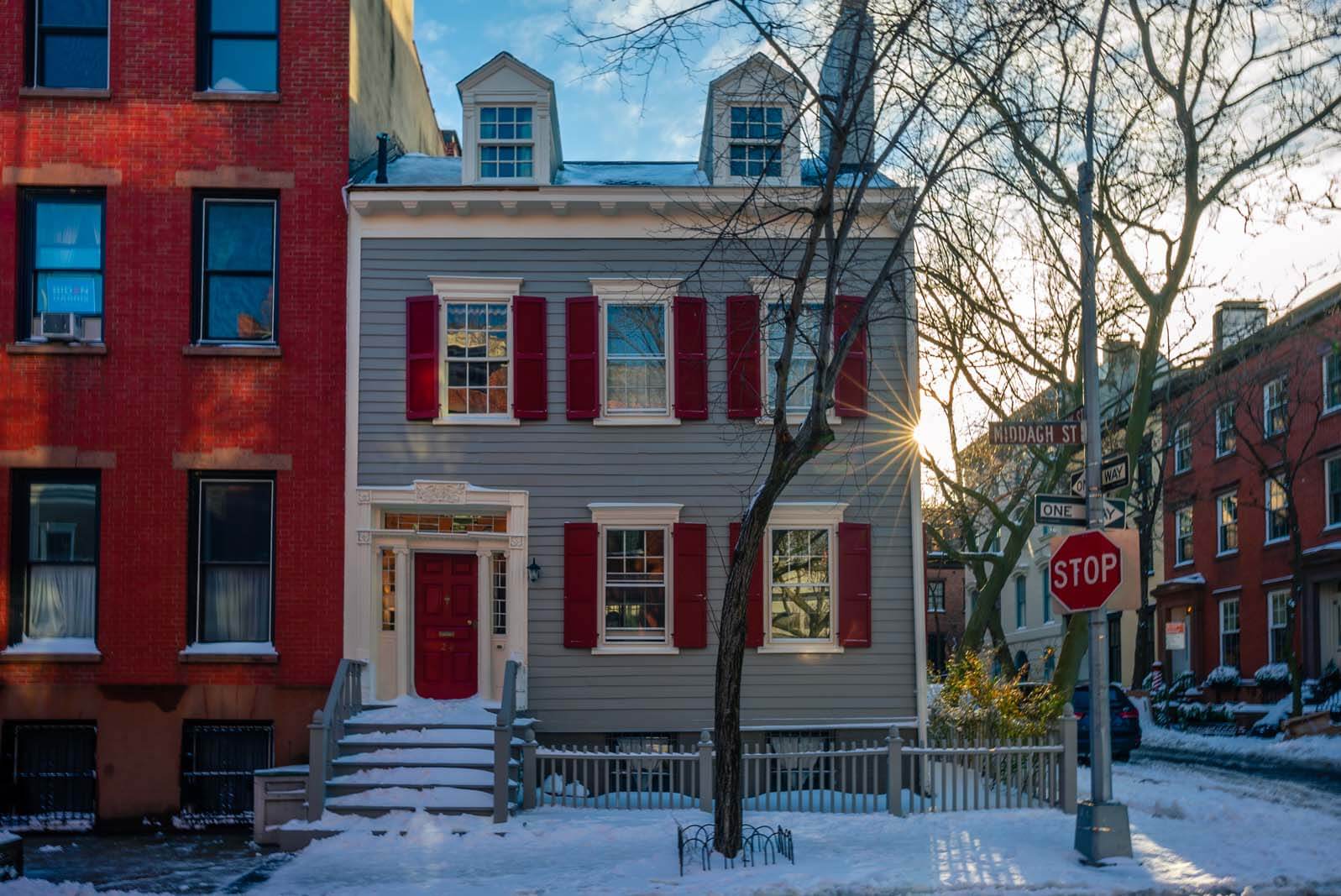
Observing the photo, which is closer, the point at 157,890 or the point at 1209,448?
the point at 157,890

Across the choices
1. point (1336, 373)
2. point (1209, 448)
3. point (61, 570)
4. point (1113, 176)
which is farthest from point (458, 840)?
point (1209, 448)

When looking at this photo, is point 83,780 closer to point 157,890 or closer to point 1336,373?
point 157,890

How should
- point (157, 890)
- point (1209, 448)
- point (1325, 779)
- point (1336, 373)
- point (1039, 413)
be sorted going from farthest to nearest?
point (1209, 448) < point (1336, 373) < point (1039, 413) < point (1325, 779) < point (157, 890)

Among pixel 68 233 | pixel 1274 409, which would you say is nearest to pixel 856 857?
pixel 68 233

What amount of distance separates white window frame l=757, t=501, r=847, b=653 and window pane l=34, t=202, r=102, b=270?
955 centimetres

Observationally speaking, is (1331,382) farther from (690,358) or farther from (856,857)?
(856,857)

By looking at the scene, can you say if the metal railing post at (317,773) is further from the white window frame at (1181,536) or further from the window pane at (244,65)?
the white window frame at (1181,536)

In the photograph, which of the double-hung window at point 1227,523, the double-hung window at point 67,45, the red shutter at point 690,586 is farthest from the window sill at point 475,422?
the double-hung window at point 1227,523

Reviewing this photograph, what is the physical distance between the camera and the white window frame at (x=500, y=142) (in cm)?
1800

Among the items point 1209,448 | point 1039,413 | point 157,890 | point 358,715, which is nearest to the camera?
point 157,890

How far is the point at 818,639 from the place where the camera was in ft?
57.5

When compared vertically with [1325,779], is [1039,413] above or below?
above

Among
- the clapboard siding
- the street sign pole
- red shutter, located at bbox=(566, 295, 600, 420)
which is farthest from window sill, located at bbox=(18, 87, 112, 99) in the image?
the street sign pole

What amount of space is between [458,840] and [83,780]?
589 cm
